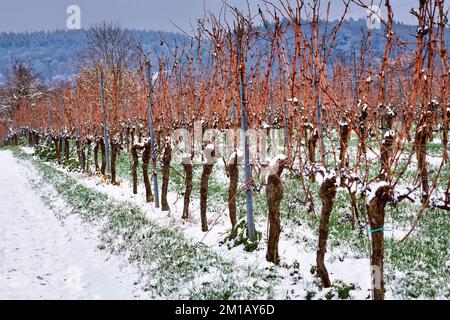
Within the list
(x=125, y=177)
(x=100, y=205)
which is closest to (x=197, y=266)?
(x=100, y=205)

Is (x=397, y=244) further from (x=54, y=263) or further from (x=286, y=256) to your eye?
(x=54, y=263)

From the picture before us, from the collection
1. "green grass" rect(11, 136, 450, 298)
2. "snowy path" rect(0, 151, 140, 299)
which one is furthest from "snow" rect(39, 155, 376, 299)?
"snowy path" rect(0, 151, 140, 299)

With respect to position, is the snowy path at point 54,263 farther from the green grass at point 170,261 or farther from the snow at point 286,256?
the snow at point 286,256

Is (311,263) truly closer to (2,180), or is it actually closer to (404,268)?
(404,268)

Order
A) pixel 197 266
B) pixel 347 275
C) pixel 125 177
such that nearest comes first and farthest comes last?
1. pixel 347 275
2. pixel 197 266
3. pixel 125 177

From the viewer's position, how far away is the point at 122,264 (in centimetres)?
575

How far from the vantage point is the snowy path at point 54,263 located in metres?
4.95

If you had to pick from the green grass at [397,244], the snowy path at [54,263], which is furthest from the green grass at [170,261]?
the snowy path at [54,263]

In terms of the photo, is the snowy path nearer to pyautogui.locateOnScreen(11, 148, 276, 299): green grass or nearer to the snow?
pyautogui.locateOnScreen(11, 148, 276, 299): green grass

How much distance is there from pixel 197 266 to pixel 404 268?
272 centimetres

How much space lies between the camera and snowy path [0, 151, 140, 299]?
16.3ft

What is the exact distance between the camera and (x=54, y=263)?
20.1 feet
